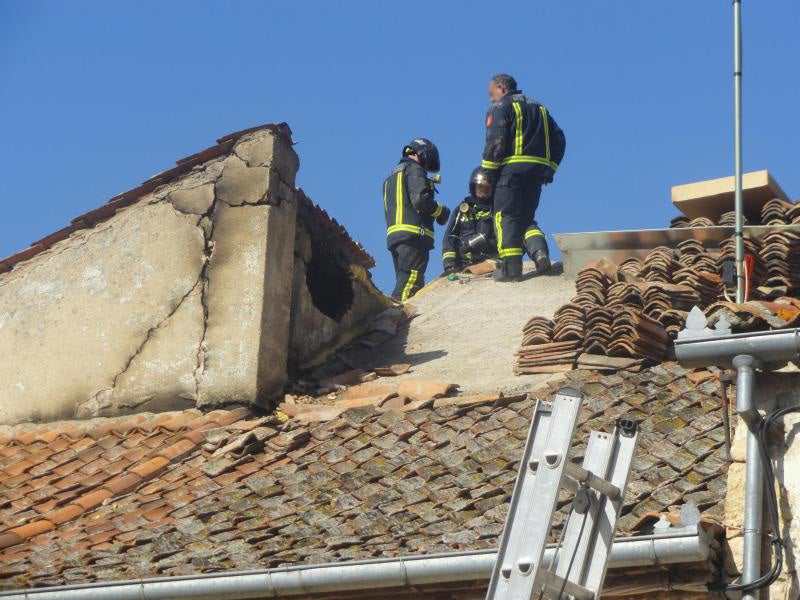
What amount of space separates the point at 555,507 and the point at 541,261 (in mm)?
8697

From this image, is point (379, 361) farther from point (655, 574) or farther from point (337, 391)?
point (655, 574)

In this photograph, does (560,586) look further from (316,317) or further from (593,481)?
(316,317)

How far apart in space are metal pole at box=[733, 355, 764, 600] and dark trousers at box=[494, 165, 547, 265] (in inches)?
299

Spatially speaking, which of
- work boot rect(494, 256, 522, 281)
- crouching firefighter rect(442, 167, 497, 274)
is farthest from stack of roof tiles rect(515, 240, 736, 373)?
crouching firefighter rect(442, 167, 497, 274)

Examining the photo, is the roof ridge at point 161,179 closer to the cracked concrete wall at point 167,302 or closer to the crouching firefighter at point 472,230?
the cracked concrete wall at point 167,302

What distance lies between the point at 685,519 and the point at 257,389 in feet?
14.2

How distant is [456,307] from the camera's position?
13.1 m

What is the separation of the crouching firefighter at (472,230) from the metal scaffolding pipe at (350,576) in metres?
8.84

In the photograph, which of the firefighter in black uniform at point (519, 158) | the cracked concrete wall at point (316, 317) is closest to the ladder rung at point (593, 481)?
the cracked concrete wall at point (316, 317)

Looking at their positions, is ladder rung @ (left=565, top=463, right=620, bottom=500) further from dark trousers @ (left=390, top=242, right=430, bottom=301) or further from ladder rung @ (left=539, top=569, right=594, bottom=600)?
dark trousers @ (left=390, top=242, right=430, bottom=301)

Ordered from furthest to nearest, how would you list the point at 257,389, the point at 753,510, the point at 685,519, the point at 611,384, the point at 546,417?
the point at 257,389, the point at 611,384, the point at 685,519, the point at 753,510, the point at 546,417

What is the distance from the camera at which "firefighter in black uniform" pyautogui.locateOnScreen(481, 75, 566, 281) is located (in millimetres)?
14422

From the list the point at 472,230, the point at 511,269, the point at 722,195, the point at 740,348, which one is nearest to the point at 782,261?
the point at 722,195

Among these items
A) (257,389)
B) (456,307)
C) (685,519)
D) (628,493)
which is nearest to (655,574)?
(685,519)
